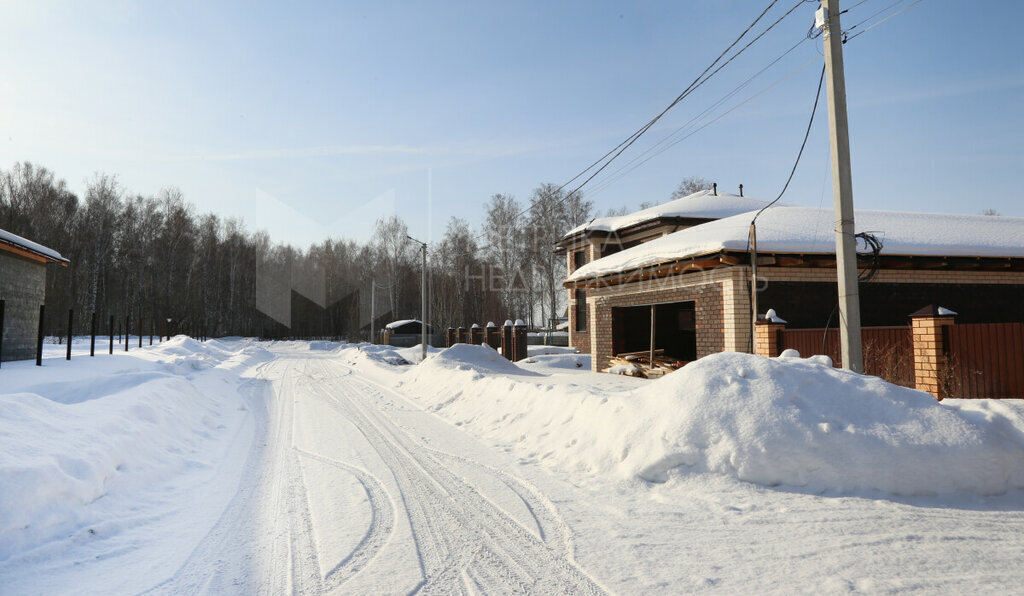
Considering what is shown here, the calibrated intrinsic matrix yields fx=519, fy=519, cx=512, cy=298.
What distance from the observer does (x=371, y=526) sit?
4363 millimetres

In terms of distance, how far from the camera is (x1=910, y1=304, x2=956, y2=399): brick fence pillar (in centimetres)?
847

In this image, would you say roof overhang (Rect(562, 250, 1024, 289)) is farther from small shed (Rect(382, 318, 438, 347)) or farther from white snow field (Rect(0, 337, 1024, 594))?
small shed (Rect(382, 318, 438, 347))

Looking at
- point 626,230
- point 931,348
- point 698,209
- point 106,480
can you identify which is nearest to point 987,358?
point 931,348

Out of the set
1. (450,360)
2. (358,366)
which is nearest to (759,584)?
(450,360)

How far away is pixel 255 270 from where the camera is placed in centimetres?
6072

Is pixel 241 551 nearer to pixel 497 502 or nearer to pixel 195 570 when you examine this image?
pixel 195 570

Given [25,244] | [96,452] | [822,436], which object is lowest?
[96,452]

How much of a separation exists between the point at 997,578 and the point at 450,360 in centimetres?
1483

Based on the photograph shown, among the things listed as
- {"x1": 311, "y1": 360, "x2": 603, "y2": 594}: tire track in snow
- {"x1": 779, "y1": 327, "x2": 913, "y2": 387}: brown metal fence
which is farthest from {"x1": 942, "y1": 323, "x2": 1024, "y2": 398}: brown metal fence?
{"x1": 311, "y1": 360, "x2": 603, "y2": 594}: tire track in snow

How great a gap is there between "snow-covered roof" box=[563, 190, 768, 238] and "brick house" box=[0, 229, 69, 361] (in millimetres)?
23350

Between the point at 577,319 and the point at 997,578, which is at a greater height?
the point at 577,319

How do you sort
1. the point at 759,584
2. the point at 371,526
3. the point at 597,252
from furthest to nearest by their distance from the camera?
1. the point at 597,252
2. the point at 371,526
3. the point at 759,584

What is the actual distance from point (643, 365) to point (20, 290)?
1865 centimetres

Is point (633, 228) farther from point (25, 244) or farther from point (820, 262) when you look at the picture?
point (25, 244)
